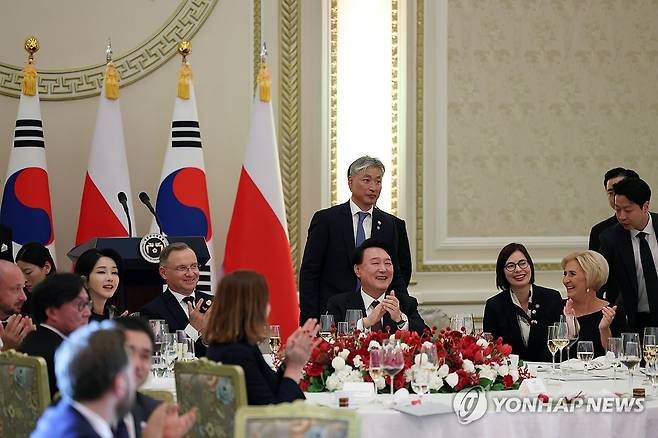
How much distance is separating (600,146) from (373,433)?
466cm

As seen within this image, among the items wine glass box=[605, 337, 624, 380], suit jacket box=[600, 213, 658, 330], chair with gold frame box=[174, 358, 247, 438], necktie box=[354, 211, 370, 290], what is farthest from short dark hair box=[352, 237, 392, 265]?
chair with gold frame box=[174, 358, 247, 438]

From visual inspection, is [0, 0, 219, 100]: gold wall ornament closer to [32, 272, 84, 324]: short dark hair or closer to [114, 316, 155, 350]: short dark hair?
[32, 272, 84, 324]: short dark hair

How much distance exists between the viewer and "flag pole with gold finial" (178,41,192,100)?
678 cm

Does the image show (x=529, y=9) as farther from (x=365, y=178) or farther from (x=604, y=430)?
(x=604, y=430)

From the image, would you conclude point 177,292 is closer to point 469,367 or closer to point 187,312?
point 187,312

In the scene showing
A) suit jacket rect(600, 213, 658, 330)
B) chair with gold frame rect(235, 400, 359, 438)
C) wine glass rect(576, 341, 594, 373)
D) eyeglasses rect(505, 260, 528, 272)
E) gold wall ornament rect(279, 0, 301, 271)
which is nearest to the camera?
chair with gold frame rect(235, 400, 359, 438)

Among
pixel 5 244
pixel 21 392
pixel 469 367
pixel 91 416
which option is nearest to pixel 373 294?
pixel 469 367

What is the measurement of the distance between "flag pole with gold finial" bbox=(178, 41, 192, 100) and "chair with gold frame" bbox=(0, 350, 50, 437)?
3.46m

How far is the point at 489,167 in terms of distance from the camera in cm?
764

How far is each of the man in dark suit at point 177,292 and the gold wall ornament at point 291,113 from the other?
1.96 meters

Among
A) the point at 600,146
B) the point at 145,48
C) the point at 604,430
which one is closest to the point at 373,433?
the point at 604,430

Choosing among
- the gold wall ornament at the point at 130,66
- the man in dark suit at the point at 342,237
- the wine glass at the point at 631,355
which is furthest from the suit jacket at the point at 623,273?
the gold wall ornament at the point at 130,66
